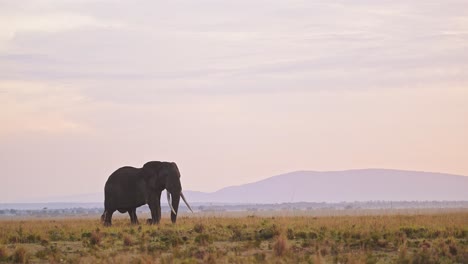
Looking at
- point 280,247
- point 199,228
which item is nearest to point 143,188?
point 199,228

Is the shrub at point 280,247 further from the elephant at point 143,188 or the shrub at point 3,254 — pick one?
the elephant at point 143,188

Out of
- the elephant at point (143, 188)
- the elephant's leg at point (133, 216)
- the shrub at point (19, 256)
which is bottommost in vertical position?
the shrub at point (19, 256)

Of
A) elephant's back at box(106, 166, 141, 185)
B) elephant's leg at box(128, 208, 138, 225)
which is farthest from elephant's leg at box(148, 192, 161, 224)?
elephant's back at box(106, 166, 141, 185)

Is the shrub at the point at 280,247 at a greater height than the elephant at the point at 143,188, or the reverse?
the elephant at the point at 143,188

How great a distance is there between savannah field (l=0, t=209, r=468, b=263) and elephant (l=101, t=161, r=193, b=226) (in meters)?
6.31

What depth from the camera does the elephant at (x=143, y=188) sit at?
138 ft

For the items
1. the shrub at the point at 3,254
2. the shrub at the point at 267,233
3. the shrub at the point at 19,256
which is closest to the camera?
the shrub at the point at 19,256

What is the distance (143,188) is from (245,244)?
14670 millimetres

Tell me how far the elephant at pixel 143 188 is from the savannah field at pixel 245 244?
6.31 metres

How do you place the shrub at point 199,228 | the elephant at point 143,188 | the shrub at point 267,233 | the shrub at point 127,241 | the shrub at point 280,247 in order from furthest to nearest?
the elephant at point 143,188 → the shrub at point 199,228 → the shrub at point 267,233 → the shrub at point 127,241 → the shrub at point 280,247

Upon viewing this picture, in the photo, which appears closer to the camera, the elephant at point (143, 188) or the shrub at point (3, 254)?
the shrub at point (3, 254)

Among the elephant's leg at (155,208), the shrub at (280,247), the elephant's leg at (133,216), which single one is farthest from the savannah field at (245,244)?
the elephant's leg at (133,216)

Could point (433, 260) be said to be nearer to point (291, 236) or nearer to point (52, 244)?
point (291, 236)

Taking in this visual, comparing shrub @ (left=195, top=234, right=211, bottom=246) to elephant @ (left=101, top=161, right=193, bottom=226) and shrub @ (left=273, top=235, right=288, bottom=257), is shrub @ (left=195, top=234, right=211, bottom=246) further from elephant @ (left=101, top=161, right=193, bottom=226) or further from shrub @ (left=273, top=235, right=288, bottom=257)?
elephant @ (left=101, top=161, right=193, bottom=226)
